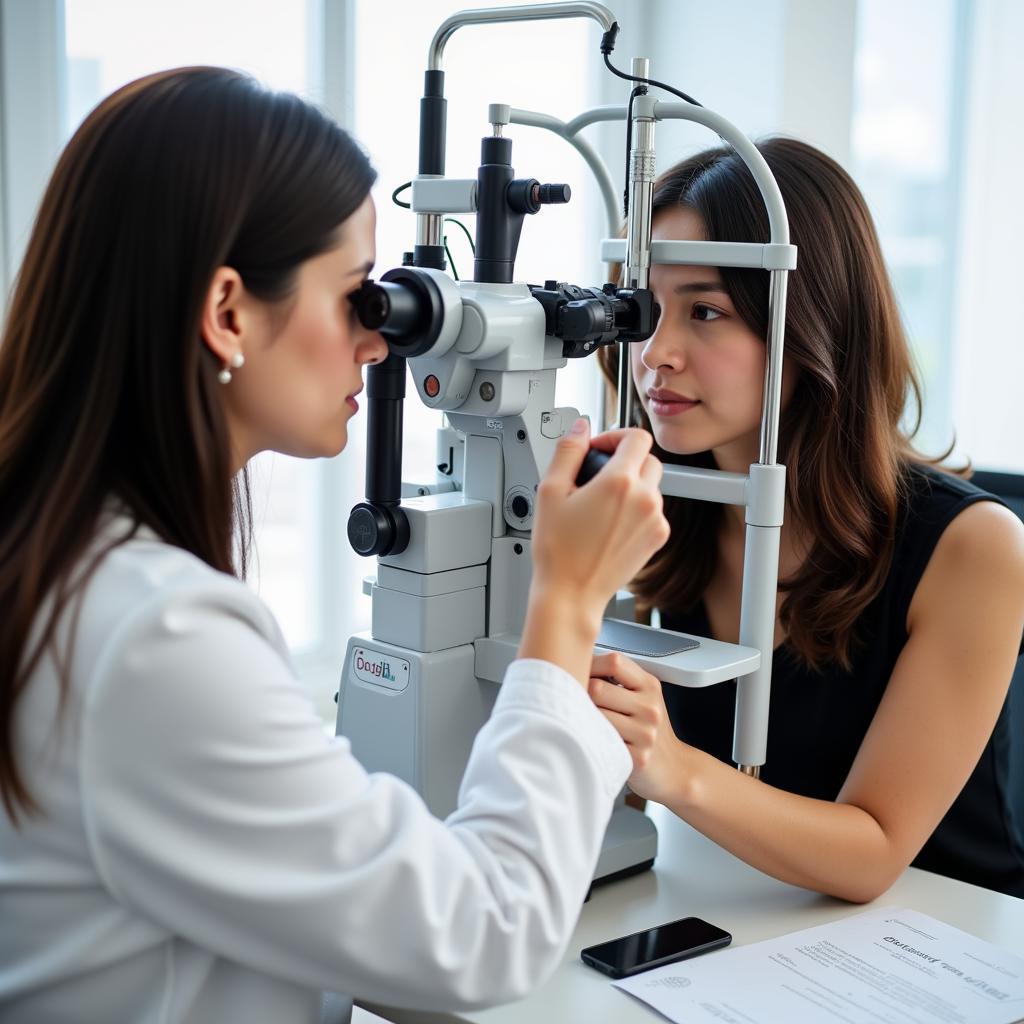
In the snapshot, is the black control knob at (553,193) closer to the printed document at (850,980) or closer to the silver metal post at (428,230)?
the silver metal post at (428,230)

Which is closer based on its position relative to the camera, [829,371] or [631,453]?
[631,453]

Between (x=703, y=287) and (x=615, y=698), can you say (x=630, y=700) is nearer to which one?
(x=615, y=698)

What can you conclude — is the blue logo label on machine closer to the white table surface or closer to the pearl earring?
the white table surface

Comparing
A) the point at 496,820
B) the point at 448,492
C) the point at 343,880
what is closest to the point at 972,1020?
the point at 496,820

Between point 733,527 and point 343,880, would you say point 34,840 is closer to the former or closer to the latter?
point 343,880

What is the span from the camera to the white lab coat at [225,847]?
0.70m

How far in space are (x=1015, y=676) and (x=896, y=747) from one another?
42 cm

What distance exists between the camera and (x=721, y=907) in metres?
1.18

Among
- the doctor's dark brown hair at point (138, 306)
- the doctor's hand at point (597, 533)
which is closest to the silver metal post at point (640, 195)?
the doctor's hand at point (597, 533)

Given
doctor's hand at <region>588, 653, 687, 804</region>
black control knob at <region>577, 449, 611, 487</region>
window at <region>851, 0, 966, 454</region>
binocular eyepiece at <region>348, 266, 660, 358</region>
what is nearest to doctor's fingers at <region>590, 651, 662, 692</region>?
doctor's hand at <region>588, 653, 687, 804</region>

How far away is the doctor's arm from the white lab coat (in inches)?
12.3

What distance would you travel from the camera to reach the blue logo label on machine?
116 centimetres

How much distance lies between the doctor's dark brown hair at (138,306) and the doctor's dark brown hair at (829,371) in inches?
28.1

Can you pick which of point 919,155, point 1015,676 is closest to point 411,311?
point 1015,676
